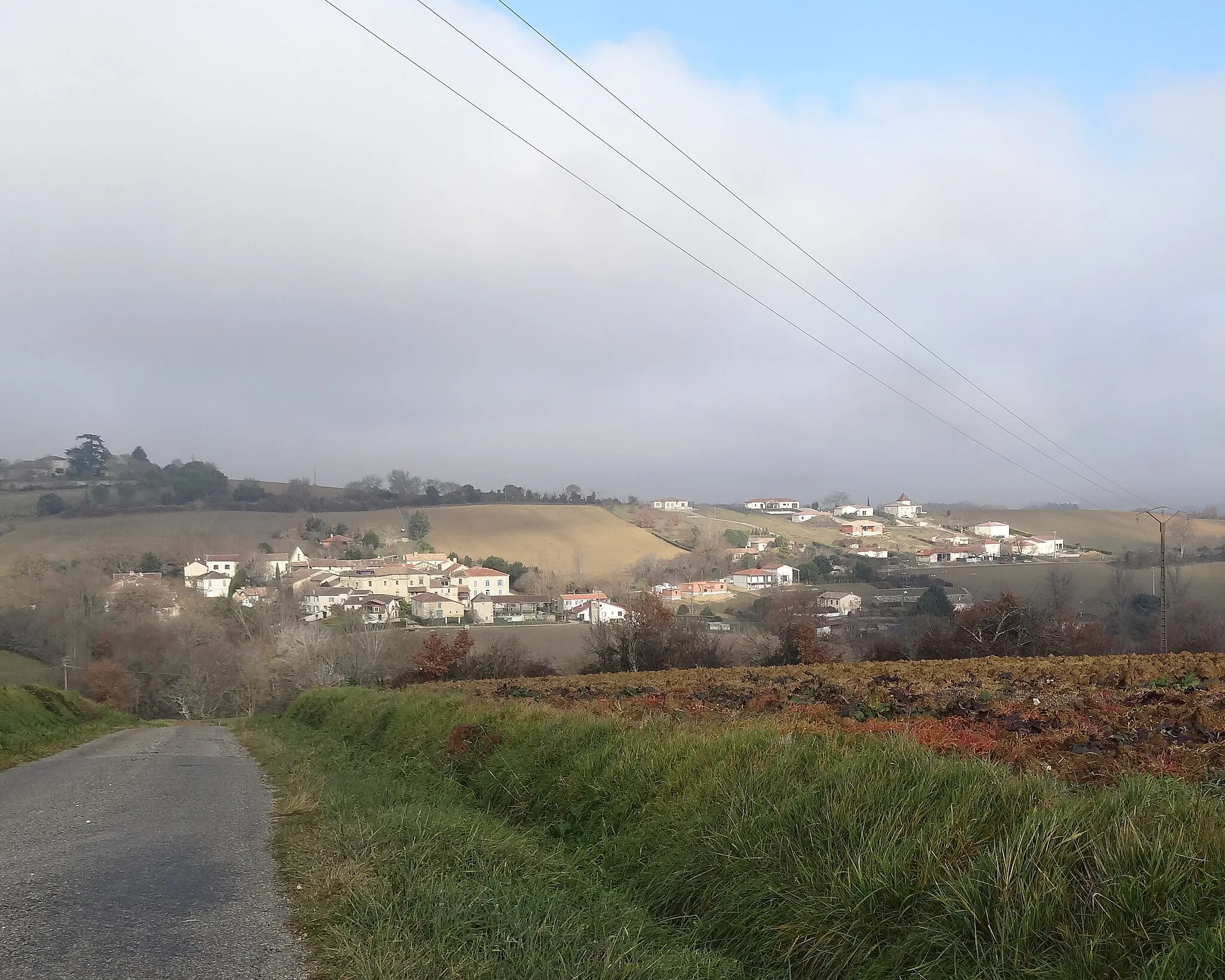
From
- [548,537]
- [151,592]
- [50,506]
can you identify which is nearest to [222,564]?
[151,592]

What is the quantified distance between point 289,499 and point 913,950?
15867 centimetres

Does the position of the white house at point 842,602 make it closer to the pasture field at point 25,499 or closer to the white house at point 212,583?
the white house at point 212,583

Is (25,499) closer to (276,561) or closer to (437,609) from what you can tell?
(276,561)

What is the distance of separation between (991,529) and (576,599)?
58942mm

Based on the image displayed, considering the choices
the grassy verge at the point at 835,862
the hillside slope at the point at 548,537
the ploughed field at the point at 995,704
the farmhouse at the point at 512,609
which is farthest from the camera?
the hillside slope at the point at 548,537

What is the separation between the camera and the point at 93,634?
77.3 m

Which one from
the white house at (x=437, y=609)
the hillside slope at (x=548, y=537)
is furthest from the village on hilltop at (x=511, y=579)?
the hillside slope at (x=548, y=537)

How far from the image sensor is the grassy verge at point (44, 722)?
19406 millimetres

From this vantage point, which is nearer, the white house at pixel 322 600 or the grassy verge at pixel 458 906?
the grassy verge at pixel 458 906

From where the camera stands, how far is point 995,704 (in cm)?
1536

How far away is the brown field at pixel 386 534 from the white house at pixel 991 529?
40970 mm

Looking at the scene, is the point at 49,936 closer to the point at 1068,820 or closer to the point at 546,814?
the point at 546,814

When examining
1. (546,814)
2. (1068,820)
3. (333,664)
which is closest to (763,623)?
(333,664)

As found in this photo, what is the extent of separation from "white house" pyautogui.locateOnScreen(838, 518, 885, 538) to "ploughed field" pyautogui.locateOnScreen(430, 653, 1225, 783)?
346ft
